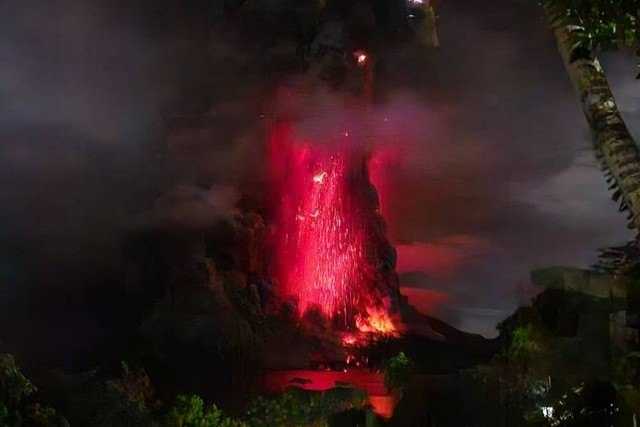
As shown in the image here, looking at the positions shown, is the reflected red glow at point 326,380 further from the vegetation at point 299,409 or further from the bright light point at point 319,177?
the bright light point at point 319,177

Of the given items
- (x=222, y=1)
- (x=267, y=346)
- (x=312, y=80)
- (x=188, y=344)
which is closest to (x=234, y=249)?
(x=267, y=346)

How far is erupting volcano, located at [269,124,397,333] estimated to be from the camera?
32875 mm

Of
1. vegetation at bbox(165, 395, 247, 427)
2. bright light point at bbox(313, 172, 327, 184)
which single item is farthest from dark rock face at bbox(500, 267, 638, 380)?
bright light point at bbox(313, 172, 327, 184)

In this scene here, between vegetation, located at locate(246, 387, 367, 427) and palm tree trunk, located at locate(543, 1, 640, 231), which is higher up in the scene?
palm tree trunk, located at locate(543, 1, 640, 231)

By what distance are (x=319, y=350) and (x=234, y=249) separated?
5659 millimetres

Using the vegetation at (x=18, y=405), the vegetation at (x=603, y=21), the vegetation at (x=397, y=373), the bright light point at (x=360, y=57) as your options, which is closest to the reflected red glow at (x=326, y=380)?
the vegetation at (x=397, y=373)

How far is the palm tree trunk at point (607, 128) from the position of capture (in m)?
3.91

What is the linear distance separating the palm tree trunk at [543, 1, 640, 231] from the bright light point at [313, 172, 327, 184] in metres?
30.7

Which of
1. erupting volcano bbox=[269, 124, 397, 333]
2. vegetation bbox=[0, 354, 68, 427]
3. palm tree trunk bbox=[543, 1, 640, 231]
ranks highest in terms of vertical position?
erupting volcano bbox=[269, 124, 397, 333]

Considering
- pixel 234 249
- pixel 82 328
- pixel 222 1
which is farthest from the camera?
pixel 222 1

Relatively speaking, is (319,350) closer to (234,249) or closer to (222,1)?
(234,249)

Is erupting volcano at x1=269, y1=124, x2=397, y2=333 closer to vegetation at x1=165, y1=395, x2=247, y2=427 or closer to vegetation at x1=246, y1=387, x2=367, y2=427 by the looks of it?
vegetation at x1=246, y1=387, x2=367, y2=427

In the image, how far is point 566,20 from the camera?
3.88 m

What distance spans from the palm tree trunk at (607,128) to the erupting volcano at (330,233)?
89.1 feet
